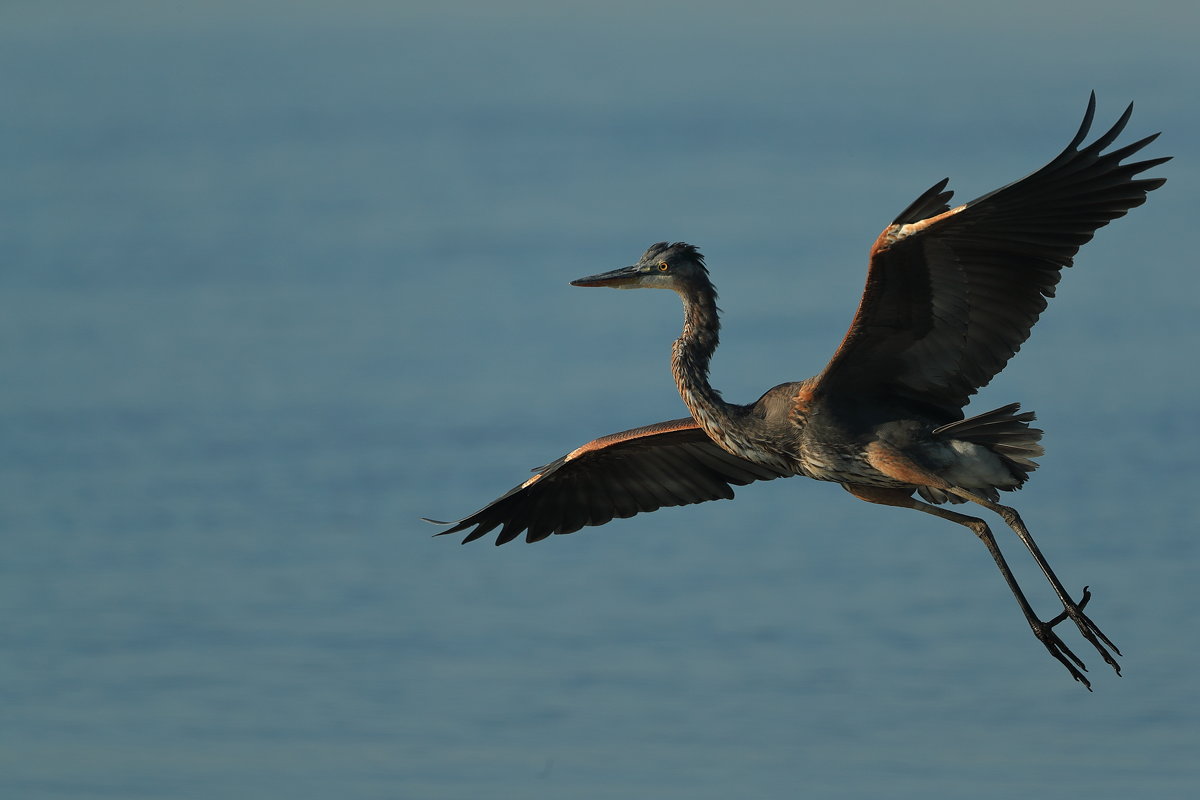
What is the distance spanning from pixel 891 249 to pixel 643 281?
2.32 m

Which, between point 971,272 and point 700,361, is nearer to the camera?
point 971,272

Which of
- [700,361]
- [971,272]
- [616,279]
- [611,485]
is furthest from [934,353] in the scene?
[611,485]

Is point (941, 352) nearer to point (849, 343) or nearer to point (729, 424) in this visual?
point (849, 343)

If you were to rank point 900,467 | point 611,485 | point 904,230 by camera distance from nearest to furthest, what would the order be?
point 904,230
point 900,467
point 611,485

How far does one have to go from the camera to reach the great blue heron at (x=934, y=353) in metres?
9.71

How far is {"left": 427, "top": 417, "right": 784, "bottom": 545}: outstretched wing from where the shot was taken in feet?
40.4

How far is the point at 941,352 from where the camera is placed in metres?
10.4

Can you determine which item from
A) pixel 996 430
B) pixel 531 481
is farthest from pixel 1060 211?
pixel 531 481

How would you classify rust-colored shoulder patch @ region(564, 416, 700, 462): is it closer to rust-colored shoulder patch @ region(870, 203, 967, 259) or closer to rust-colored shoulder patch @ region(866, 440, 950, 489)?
rust-colored shoulder patch @ region(866, 440, 950, 489)

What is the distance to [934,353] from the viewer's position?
10.4 m

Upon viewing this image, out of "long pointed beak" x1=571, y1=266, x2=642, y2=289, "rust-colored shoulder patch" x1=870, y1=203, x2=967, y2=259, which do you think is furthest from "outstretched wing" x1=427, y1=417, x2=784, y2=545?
"rust-colored shoulder patch" x1=870, y1=203, x2=967, y2=259

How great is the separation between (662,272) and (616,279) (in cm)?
38

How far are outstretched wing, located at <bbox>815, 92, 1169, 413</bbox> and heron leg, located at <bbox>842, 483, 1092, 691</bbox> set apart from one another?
65cm

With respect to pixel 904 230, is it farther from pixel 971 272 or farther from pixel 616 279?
pixel 616 279
